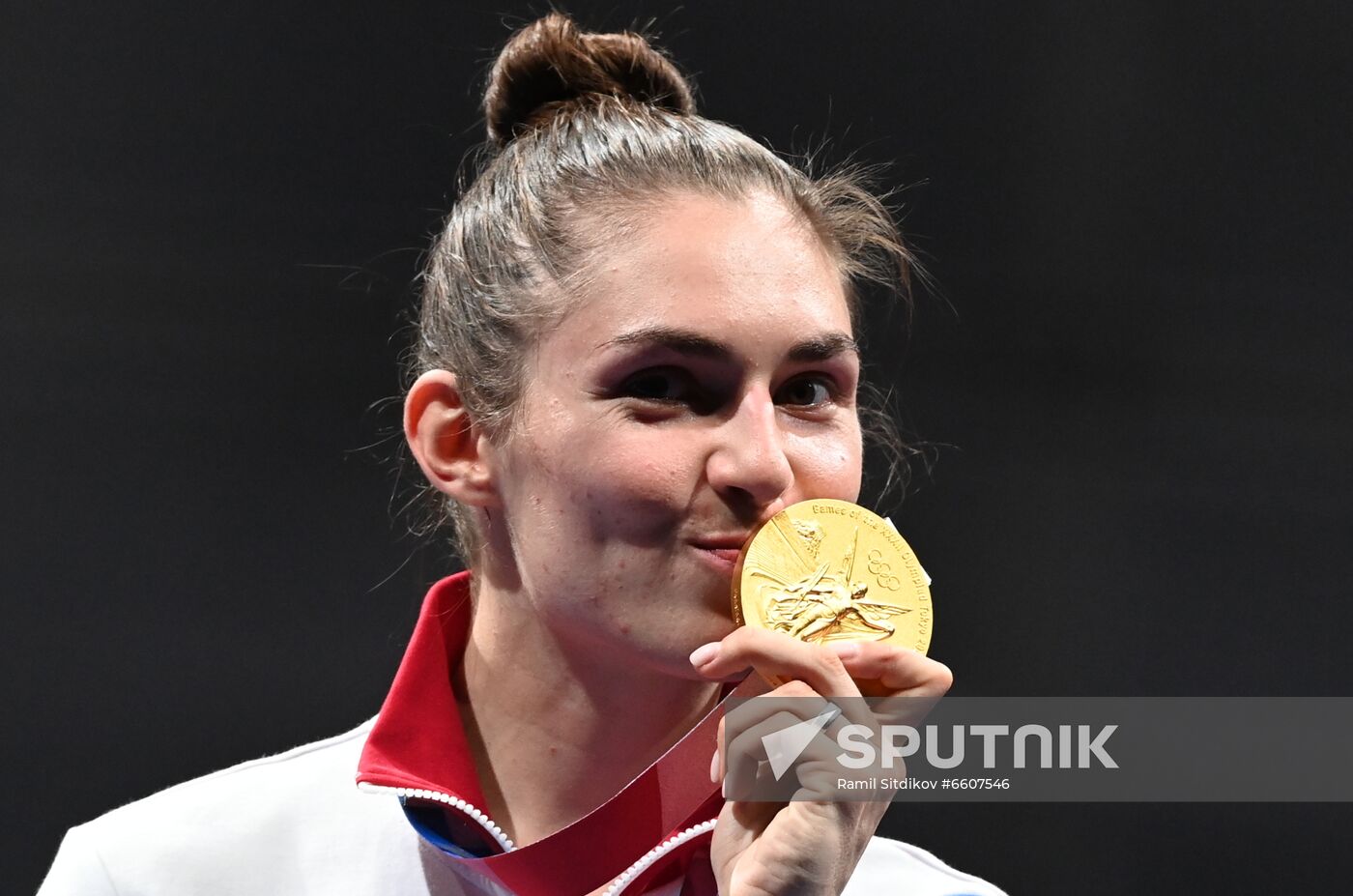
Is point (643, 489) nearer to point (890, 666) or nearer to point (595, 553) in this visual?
point (595, 553)

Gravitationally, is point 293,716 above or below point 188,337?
below

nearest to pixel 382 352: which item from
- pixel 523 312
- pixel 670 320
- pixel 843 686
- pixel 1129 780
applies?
pixel 523 312

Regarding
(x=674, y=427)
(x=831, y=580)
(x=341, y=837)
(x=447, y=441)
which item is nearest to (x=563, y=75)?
(x=447, y=441)

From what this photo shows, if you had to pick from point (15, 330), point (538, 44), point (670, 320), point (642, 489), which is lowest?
point (642, 489)

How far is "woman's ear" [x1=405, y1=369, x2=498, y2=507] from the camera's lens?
1.94 m

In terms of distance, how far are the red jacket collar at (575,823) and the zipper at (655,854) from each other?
0.03m

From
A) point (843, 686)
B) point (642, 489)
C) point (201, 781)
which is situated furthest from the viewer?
point (201, 781)

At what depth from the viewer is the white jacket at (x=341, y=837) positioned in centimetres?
186

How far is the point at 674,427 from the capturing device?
5.69 ft

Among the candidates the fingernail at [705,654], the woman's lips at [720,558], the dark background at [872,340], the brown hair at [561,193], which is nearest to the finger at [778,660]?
the fingernail at [705,654]

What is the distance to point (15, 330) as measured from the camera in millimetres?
2465

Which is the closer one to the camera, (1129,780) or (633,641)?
(633,641)

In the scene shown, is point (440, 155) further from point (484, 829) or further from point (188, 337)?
point (484, 829)

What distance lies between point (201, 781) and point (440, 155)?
1238mm
